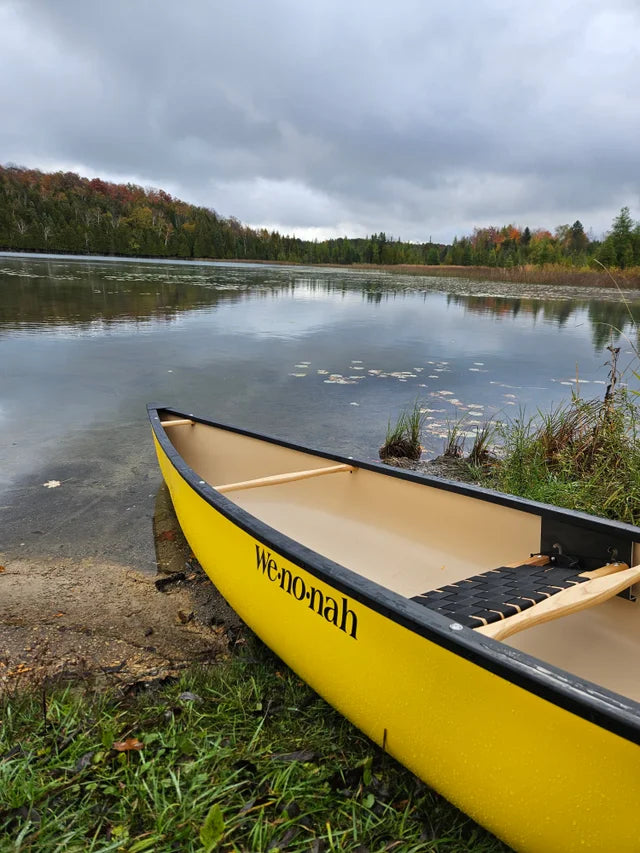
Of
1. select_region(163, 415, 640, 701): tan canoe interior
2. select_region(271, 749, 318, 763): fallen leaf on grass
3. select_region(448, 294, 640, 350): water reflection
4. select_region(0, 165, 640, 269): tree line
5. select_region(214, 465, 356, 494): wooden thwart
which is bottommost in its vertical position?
select_region(271, 749, 318, 763): fallen leaf on grass

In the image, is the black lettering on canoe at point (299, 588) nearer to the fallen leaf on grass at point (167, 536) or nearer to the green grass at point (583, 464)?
the fallen leaf on grass at point (167, 536)

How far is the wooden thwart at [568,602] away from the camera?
1769 millimetres

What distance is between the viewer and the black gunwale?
3.91ft

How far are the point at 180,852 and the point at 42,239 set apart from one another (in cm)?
11280

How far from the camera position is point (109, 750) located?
1.91 metres

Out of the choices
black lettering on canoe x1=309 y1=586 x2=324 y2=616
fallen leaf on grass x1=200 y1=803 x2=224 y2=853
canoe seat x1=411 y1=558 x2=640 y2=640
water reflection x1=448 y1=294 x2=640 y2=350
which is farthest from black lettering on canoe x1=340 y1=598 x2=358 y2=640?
water reflection x1=448 y1=294 x2=640 y2=350

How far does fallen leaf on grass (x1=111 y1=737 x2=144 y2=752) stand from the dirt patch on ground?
363mm

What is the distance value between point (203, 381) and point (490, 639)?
8.08 m

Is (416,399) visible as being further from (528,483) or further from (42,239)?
(42,239)

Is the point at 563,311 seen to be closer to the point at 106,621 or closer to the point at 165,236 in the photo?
the point at 106,621

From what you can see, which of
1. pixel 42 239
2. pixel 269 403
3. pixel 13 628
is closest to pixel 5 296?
pixel 269 403

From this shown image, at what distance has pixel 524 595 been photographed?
82.6 inches

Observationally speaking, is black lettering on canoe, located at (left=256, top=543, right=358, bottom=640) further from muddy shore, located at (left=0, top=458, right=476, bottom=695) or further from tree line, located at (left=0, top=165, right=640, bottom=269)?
tree line, located at (left=0, top=165, right=640, bottom=269)

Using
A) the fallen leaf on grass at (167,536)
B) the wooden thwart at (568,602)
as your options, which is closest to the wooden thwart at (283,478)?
the fallen leaf on grass at (167,536)
